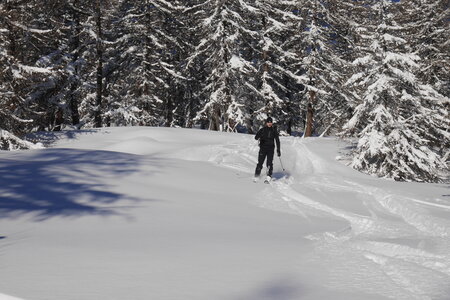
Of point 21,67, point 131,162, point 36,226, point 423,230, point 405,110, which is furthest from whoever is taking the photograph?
point 21,67

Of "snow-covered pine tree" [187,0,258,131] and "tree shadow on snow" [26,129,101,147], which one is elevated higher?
A: "snow-covered pine tree" [187,0,258,131]

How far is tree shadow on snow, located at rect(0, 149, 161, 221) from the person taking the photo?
5.43 m

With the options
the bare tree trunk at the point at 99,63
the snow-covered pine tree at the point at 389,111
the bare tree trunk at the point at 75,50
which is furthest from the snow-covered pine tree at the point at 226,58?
the snow-covered pine tree at the point at 389,111

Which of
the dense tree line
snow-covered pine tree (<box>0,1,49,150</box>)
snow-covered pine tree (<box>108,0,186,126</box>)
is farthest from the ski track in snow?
snow-covered pine tree (<box>108,0,186,126</box>)

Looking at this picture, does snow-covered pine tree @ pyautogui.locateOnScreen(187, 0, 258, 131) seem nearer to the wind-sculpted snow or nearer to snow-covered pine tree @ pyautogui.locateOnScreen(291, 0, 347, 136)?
snow-covered pine tree @ pyautogui.locateOnScreen(291, 0, 347, 136)

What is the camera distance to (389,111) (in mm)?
13766

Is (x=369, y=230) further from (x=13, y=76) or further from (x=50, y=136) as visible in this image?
(x=13, y=76)

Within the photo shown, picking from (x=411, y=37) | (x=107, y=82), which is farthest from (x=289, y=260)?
(x=107, y=82)

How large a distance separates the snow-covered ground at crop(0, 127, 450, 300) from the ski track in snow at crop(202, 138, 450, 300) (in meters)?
0.02

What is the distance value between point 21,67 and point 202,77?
1611cm

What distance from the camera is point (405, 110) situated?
14383 mm

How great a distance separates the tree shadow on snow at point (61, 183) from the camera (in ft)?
17.8

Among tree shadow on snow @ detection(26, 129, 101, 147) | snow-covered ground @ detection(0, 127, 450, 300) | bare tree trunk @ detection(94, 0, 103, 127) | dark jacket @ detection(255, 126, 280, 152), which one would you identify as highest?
bare tree trunk @ detection(94, 0, 103, 127)

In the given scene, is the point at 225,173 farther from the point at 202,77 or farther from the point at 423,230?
the point at 202,77
